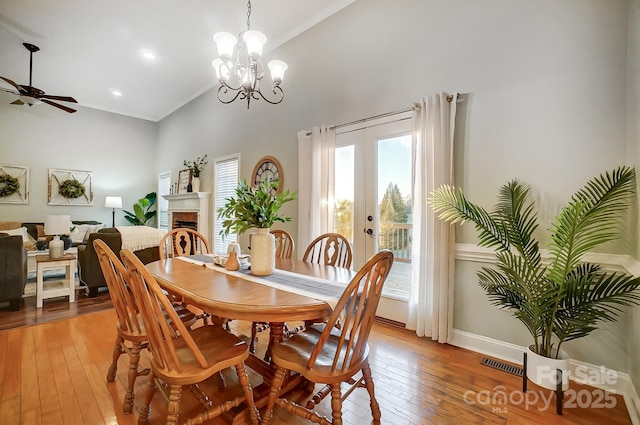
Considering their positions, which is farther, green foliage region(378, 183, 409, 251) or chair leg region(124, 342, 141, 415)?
green foliage region(378, 183, 409, 251)

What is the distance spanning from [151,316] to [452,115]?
103 inches

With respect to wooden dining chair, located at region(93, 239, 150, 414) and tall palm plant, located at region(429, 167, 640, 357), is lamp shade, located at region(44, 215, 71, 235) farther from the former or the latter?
tall palm plant, located at region(429, 167, 640, 357)

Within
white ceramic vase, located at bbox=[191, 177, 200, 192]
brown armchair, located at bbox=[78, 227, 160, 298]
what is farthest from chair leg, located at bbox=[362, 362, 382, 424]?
white ceramic vase, located at bbox=[191, 177, 200, 192]

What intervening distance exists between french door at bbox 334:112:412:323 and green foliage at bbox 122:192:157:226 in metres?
5.74

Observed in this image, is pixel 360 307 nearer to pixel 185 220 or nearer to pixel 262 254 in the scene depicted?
pixel 262 254

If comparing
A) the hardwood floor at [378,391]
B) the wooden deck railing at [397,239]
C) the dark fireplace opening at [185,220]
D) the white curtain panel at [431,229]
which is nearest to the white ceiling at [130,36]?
the white curtain panel at [431,229]

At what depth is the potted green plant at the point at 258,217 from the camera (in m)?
1.87

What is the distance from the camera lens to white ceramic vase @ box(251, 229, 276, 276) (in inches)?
76.7

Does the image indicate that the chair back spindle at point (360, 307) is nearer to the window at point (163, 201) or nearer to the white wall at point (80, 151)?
the window at point (163, 201)

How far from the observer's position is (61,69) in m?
4.93

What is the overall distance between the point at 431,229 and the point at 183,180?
5.38 metres

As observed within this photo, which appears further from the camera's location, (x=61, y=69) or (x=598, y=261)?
(x=61, y=69)

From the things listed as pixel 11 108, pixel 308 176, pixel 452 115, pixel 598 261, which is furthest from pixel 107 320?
pixel 11 108

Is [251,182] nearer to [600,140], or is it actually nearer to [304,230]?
[304,230]
